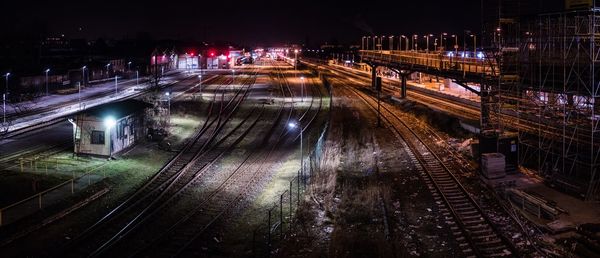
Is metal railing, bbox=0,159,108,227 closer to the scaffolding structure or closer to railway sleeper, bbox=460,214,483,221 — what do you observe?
railway sleeper, bbox=460,214,483,221

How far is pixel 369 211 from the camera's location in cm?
1798

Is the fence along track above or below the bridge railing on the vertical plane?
below

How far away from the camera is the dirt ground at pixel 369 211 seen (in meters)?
15.0

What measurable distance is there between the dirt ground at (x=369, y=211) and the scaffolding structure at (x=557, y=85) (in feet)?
17.5

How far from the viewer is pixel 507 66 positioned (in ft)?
78.3

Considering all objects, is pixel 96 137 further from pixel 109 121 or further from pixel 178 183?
pixel 178 183

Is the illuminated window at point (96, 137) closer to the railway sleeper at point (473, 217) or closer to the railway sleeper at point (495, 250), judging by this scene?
the railway sleeper at point (473, 217)

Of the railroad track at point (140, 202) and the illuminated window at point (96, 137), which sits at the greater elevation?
the illuminated window at point (96, 137)

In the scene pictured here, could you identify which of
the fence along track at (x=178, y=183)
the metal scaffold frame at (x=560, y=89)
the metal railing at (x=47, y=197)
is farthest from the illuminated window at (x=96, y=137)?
the metal scaffold frame at (x=560, y=89)

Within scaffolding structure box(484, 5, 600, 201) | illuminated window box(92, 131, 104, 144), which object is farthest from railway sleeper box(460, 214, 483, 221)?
illuminated window box(92, 131, 104, 144)

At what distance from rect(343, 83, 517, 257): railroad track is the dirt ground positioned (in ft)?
1.46

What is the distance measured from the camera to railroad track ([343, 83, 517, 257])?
14562mm

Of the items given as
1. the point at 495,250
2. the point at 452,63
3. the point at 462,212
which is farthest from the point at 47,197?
the point at 452,63

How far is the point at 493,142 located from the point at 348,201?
7511mm
